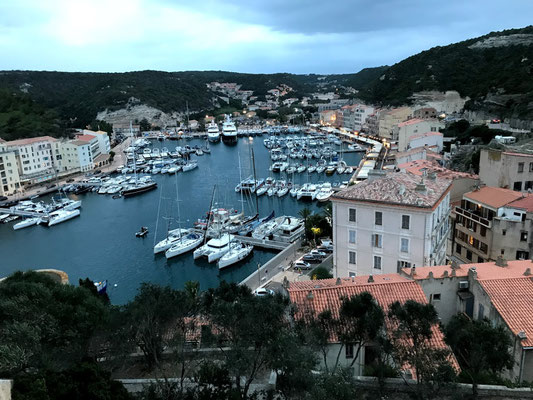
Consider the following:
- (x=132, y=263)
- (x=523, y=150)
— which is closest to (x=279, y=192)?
(x=132, y=263)

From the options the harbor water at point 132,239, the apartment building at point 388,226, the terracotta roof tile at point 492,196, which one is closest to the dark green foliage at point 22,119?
the harbor water at point 132,239

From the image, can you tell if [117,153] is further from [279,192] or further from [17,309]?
[17,309]

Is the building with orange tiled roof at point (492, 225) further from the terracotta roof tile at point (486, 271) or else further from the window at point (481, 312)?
the window at point (481, 312)

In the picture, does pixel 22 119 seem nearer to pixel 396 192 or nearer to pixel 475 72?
pixel 396 192

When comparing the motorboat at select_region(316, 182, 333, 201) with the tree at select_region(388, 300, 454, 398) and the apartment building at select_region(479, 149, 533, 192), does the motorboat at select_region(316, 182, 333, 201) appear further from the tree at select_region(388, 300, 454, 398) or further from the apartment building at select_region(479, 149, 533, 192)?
the tree at select_region(388, 300, 454, 398)

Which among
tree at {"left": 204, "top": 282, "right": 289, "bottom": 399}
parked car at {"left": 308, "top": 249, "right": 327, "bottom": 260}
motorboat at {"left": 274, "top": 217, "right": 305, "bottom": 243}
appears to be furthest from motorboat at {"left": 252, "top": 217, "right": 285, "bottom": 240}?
tree at {"left": 204, "top": 282, "right": 289, "bottom": 399}

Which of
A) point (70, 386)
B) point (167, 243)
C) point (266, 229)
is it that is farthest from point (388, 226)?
point (167, 243)
